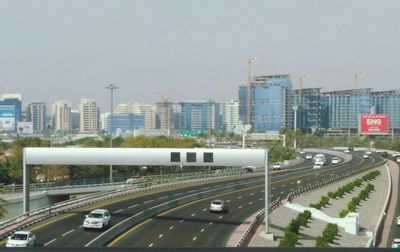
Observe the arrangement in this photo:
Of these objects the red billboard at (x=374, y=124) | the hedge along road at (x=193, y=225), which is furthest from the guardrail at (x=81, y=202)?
the red billboard at (x=374, y=124)

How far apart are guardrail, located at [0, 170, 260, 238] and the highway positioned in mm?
1063

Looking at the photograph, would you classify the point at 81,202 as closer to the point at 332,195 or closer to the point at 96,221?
the point at 96,221

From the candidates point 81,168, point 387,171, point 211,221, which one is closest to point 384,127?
point 387,171

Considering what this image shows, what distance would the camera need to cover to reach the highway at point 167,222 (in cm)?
3616

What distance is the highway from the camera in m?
36.2

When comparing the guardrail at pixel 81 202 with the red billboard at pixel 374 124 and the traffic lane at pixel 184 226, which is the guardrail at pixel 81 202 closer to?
the traffic lane at pixel 184 226

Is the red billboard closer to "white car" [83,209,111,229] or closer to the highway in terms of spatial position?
the highway

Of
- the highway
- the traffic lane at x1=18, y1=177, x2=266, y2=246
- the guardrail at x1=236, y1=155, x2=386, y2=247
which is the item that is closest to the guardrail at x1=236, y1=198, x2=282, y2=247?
the guardrail at x1=236, y1=155, x2=386, y2=247

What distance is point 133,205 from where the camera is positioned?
2140 inches

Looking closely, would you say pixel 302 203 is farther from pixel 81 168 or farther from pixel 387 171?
pixel 387 171

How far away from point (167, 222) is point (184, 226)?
2213 mm

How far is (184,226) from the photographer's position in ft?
143

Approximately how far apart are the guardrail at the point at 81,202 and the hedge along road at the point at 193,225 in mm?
7417

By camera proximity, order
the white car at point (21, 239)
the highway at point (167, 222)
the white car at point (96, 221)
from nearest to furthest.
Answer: the white car at point (21, 239)
the highway at point (167, 222)
the white car at point (96, 221)
